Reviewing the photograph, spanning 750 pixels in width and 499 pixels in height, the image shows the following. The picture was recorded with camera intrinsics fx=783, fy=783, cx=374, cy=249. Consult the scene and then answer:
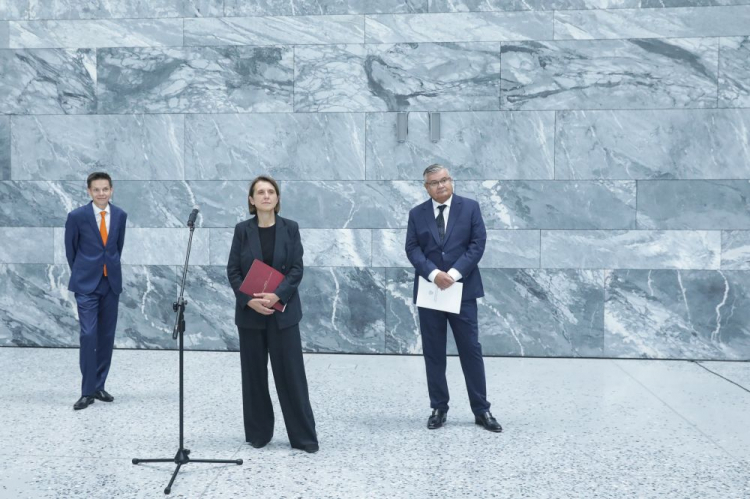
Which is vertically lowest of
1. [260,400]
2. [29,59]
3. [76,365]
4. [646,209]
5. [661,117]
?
[76,365]

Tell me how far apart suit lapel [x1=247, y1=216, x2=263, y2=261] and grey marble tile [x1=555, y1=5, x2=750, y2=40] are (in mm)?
4807

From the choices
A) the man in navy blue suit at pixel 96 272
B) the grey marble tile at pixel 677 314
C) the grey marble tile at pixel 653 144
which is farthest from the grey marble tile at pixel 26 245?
the grey marble tile at pixel 677 314

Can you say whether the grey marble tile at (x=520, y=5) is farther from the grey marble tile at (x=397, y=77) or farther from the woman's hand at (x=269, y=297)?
the woman's hand at (x=269, y=297)

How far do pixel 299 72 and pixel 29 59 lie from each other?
10.4 ft

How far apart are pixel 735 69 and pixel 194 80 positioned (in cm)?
593

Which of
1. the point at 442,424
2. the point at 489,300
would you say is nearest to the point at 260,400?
the point at 442,424

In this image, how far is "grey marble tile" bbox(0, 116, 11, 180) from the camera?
357 inches

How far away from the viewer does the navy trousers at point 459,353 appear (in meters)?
5.83

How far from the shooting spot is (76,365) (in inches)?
320

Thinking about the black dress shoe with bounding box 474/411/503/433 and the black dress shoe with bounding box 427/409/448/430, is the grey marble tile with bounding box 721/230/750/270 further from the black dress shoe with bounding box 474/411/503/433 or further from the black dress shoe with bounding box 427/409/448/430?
the black dress shoe with bounding box 427/409/448/430

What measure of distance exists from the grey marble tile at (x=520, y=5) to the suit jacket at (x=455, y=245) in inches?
137

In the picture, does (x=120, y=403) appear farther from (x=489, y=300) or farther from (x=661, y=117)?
(x=661, y=117)

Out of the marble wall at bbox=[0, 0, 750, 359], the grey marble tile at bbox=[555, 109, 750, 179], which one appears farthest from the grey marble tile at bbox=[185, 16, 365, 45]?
the grey marble tile at bbox=[555, 109, 750, 179]

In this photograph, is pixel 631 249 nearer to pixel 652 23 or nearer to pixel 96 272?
pixel 652 23
